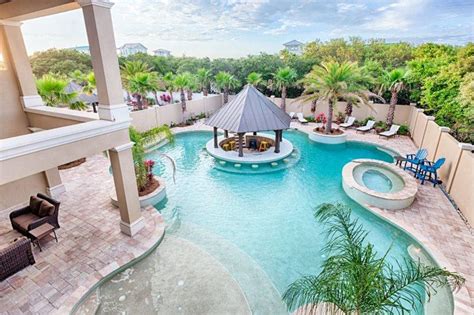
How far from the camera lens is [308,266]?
750 centimetres

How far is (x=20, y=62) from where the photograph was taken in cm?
835

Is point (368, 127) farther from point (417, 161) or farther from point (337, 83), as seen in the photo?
point (417, 161)

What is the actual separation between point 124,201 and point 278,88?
23072 millimetres

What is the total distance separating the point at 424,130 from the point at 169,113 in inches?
742

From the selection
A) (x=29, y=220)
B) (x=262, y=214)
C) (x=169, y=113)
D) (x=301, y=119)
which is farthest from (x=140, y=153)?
(x=301, y=119)

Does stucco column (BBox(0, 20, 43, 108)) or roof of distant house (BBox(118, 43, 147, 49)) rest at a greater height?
roof of distant house (BBox(118, 43, 147, 49))

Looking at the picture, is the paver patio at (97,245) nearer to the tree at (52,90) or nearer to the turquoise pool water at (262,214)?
the turquoise pool water at (262,214)

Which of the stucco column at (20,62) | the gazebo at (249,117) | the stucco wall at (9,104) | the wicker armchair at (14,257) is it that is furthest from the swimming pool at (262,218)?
the stucco column at (20,62)

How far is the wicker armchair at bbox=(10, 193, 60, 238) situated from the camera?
762 centimetres

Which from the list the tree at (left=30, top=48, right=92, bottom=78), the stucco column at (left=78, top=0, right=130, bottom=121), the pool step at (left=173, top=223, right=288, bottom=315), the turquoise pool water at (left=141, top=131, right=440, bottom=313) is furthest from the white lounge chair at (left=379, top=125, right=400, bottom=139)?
the tree at (left=30, top=48, right=92, bottom=78)

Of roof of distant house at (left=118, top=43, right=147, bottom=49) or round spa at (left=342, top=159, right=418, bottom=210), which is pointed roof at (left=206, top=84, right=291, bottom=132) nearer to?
round spa at (left=342, top=159, right=418, bottom=210)

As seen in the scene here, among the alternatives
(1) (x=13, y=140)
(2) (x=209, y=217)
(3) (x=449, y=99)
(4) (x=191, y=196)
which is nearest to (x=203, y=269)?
(2) (x=209, y=217)

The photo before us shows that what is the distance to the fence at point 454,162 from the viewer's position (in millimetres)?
9203

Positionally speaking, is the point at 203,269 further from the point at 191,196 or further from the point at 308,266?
the point at 191,196
